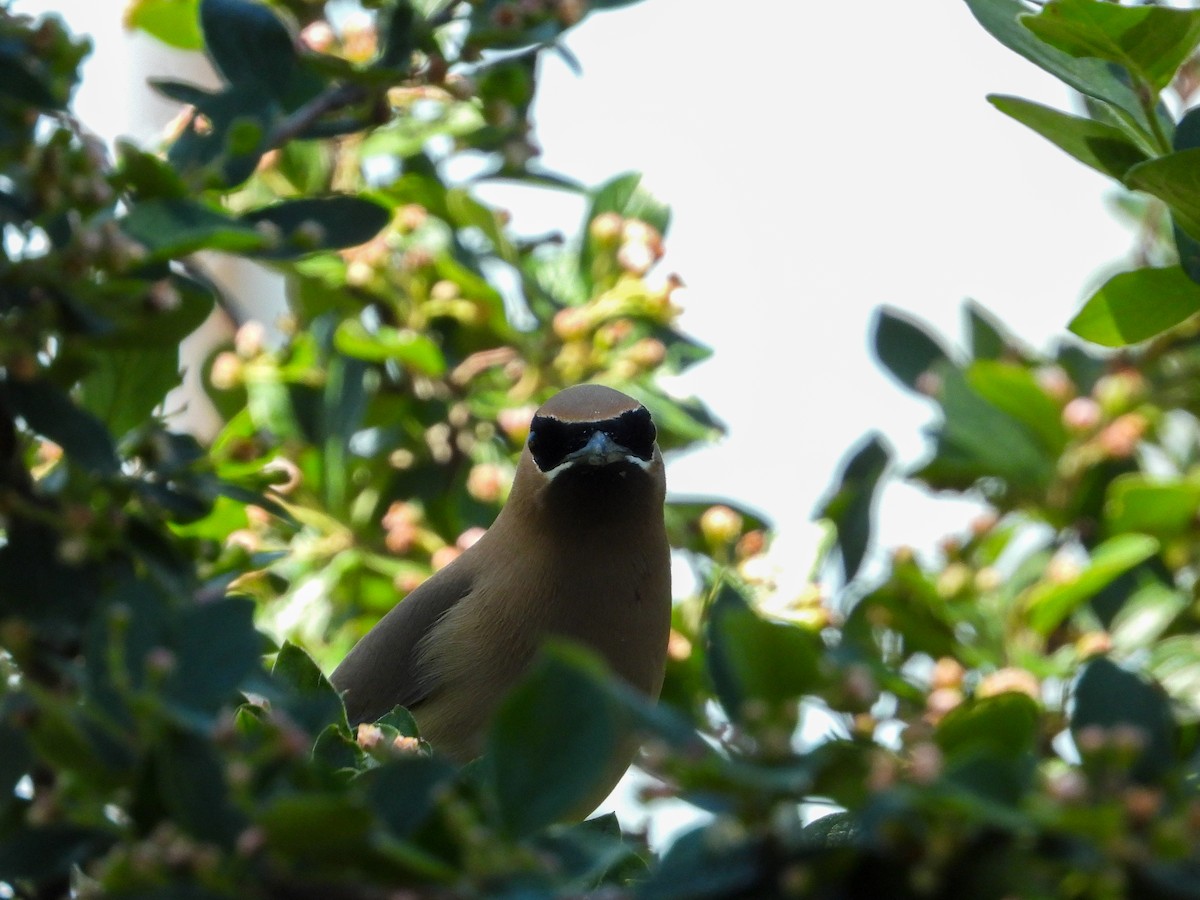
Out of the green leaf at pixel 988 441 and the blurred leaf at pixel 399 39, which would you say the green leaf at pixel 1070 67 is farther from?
the green leaf at pixel 988 441

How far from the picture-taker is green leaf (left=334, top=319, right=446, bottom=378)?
3732mm

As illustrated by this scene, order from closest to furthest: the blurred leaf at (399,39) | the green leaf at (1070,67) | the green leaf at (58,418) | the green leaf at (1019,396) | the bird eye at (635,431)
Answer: the green leaf at (58,418) → the green leaf at (1070,67) → the blurred leaf at (399,39) → the bird eye at (635,431) → the green leaf at (1019,396)

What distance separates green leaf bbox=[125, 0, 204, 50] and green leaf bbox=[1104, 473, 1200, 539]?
2199 millimetres

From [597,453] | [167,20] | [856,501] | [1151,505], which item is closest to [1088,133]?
[597,453]

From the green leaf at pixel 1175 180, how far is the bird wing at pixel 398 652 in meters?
1.97

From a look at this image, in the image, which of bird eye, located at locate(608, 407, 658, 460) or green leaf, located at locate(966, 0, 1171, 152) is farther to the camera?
bird eye, located at locate(608, 407, 658, 460)

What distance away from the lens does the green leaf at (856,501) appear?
11.5 ft

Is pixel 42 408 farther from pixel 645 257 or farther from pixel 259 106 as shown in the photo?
pixel 645 257

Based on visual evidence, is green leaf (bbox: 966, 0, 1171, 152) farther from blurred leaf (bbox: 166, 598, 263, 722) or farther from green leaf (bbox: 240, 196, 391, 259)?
blurred leaf (bbox: 166, 598, 263, 722)

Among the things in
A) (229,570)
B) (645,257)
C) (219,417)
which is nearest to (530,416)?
(645,257)

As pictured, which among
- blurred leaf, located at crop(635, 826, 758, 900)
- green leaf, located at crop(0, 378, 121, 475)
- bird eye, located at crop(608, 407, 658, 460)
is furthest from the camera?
bird eye, located at crop(608, 407, 658, 460)

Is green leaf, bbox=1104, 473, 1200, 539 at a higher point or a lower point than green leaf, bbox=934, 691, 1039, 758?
lower

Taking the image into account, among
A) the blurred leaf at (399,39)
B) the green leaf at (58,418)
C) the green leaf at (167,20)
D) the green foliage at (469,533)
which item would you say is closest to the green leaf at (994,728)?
the green foliage at (469,533)

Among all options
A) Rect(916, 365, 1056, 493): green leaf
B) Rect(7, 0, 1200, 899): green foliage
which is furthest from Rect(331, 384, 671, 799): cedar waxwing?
Rect(916, 365, 1056, 493): green leaf
